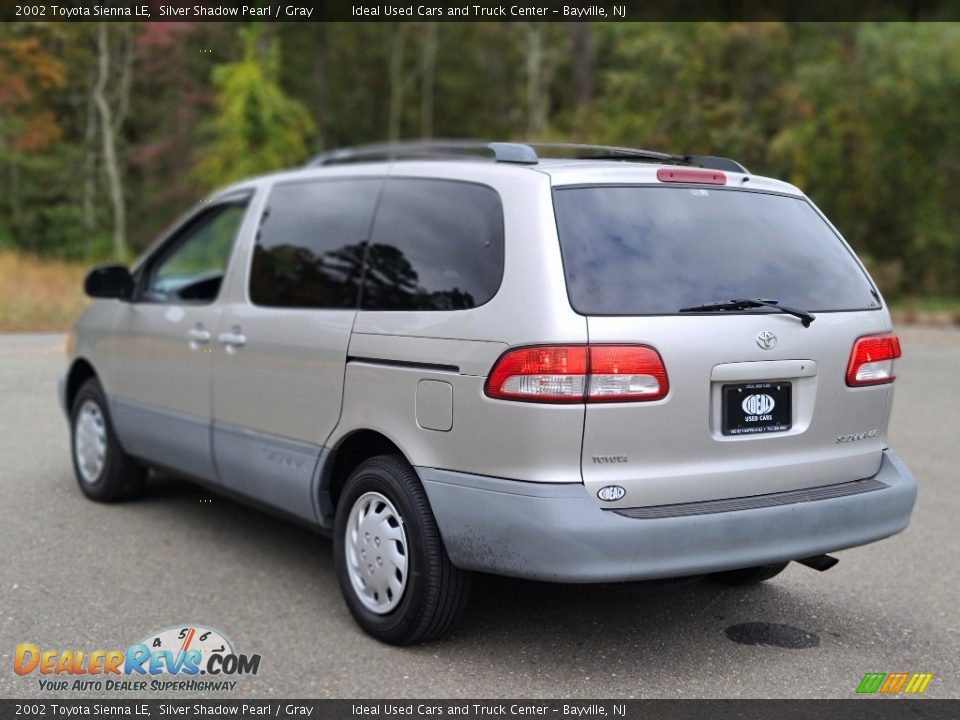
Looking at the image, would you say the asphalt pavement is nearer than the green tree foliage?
Yes

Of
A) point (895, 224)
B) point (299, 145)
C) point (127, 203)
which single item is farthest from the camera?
point (127, 203)

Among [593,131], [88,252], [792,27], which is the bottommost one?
[88,252]

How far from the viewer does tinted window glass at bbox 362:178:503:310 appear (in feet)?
13.8

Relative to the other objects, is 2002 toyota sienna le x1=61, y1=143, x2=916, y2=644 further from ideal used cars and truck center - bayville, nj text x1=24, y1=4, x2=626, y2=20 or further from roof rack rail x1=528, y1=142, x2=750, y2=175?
ideal used cars and truck center - bayville, nj text x1=24, y1=4, x2=626, y2=20

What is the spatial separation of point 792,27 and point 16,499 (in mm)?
29852

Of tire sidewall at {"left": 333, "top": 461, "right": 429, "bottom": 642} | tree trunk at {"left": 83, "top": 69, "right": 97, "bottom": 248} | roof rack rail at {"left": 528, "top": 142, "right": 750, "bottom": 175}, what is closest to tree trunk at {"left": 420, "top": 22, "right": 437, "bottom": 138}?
tree trunk at {"left": 83, "top": 69, "right": 97, "bottom": 248}

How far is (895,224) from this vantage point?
26.2 m

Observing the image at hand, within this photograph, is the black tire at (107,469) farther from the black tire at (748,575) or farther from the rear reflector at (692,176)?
the rear reflector at (692,176)

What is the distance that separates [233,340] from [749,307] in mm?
2498

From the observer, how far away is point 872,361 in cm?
443

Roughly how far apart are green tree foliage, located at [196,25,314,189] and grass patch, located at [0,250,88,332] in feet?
26.1

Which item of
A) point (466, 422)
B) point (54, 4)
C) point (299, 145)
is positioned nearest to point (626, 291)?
point (466, 422)

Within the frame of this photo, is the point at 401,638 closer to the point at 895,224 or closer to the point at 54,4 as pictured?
the point at 895,224

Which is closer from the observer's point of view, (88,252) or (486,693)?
(486,693)
